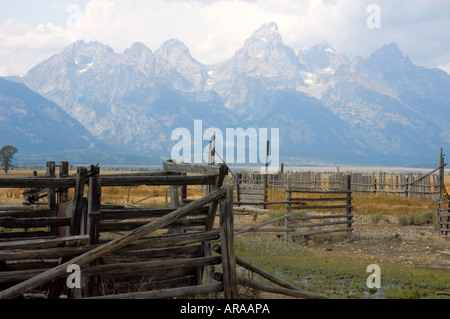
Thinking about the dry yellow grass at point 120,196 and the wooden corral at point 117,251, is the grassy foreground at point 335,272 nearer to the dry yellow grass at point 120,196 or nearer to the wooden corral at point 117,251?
the wooden corral at point 117,251

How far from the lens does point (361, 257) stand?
14750 mm

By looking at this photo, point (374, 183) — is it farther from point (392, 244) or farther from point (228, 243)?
point (228, 243)

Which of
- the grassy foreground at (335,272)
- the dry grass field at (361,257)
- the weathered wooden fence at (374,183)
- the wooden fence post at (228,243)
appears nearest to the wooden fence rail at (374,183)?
the weathered wooden fence at (374,183)

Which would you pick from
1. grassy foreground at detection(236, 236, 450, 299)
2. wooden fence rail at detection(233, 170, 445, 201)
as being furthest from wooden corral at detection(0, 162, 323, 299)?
wooden fence rail at detection(233, 170, 445, 201)

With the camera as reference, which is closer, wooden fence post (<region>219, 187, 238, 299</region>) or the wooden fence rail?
wooden fence post (<region>219, 187, 238, 299</region>)

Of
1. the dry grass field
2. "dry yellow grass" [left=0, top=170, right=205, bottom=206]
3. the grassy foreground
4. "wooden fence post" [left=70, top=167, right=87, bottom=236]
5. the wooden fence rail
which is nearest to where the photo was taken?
"wooden fence post" [left=70, top=167, right=87, bottom=236]

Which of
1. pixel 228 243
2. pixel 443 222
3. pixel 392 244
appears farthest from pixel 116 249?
pixel 443 222

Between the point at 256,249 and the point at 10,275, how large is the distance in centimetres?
948

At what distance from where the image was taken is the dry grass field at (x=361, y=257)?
10.4 m

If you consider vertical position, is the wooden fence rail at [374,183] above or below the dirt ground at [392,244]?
above

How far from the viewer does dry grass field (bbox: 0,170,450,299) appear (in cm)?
1042

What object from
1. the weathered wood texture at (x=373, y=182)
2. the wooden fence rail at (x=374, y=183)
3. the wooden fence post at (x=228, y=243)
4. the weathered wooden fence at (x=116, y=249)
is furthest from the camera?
the wooden fence rail at (x=374, y=183)

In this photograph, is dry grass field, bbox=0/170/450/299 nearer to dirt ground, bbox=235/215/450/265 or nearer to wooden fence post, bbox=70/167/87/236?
dirt ground, bbox=235/215/450/265

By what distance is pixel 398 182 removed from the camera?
1576 inches
